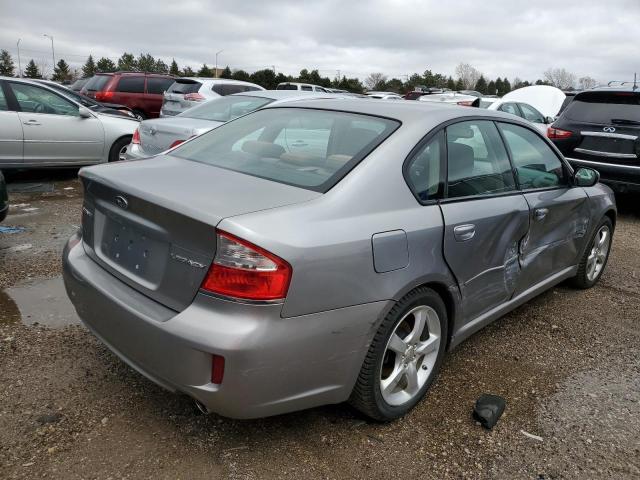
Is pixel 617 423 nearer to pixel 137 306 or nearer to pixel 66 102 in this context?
pixel 137 306

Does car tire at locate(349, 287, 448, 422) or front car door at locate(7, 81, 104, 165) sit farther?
front car door at locate(7, 81, 104, 165)

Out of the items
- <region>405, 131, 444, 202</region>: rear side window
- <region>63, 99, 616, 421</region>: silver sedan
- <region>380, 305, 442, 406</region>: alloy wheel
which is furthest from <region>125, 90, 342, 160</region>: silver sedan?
<region>380, 305, 442, 406</region>: alloy wheel

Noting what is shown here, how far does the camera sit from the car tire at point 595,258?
172 inches

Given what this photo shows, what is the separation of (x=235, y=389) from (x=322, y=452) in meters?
0.63

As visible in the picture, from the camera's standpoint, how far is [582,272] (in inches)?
173

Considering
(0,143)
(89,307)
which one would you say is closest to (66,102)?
(0,143)

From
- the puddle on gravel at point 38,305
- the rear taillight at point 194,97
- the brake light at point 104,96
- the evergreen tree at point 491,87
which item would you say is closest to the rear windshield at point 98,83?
the brake light at point 104,96

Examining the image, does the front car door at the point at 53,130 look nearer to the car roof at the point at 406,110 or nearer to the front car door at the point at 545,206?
the car roof at the point at 406,110

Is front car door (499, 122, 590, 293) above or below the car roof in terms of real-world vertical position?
below

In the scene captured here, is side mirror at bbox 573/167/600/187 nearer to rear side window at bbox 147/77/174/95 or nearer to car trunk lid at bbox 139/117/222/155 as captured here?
car trunk lid at bbox 139/117/222/155

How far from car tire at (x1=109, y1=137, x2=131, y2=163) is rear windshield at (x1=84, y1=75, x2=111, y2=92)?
691 centimetres

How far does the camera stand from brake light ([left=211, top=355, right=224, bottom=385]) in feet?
6.50

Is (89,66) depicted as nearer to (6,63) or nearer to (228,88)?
(6,63)

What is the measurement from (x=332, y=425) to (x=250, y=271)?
104 cm
